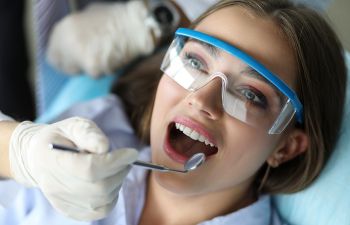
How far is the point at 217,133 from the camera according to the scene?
46.7 inches

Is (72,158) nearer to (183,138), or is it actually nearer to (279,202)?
(183,138)

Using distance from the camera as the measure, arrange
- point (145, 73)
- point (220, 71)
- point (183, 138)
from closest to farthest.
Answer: point (220, 71) → point (183, 138) → point (145, 73)

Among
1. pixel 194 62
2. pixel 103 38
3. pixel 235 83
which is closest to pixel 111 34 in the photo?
pixel 103 38

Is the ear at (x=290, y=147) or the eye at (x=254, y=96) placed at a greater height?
the eye at (x=254, y=96)

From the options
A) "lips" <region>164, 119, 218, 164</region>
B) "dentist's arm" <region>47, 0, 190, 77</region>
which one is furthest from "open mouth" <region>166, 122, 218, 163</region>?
"dentist's arm" <region>47, 0, 190, 77</region>

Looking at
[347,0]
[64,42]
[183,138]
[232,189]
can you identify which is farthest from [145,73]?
[347,0]

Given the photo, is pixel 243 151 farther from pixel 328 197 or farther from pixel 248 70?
pixel 328 197

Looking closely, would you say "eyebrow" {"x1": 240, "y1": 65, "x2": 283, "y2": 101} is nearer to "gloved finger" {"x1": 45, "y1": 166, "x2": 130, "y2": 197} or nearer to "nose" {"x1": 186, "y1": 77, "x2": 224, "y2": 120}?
"nose" {"x1": 186, "y1": 77, "x2": 224, "y2": 120}

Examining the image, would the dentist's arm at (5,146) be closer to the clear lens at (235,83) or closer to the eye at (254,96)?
the clear lens at (235,83)

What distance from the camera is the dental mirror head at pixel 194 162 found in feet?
3.92

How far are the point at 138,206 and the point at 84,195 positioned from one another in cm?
41

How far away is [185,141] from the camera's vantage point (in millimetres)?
1357

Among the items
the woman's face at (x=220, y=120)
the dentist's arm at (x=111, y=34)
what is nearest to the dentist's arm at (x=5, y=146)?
the woman's face at (x=220, y=120)

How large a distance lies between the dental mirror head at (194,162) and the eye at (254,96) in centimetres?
19
